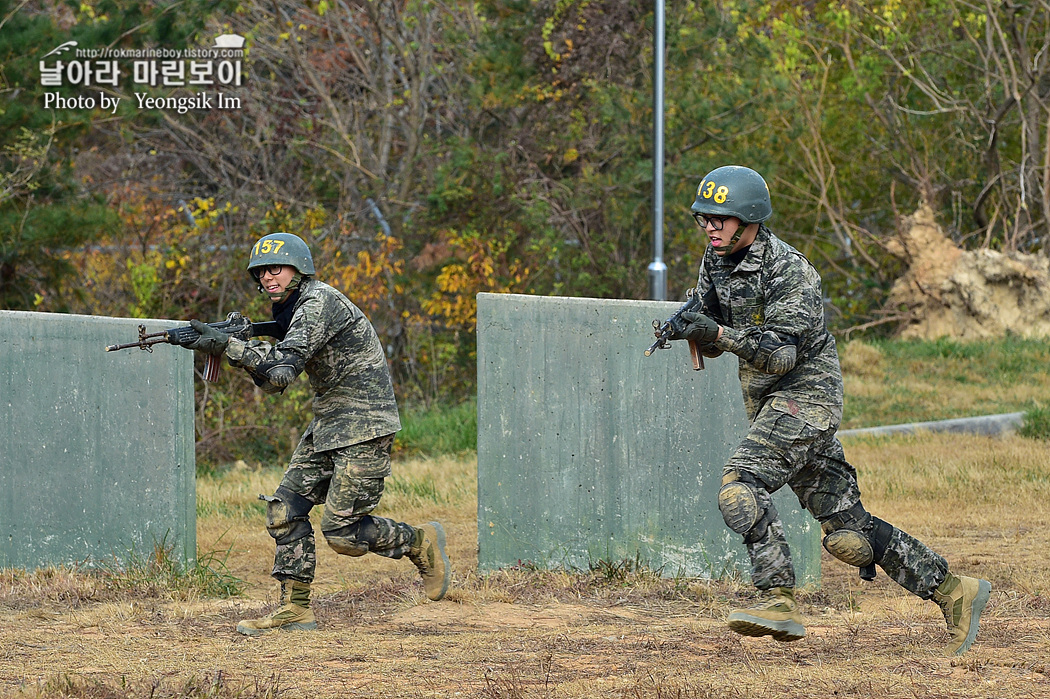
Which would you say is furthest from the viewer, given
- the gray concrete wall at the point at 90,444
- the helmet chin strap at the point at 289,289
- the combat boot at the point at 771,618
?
the gray concrete wall at the point at 90,444

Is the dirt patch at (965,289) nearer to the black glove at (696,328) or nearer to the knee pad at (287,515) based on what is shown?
the knee pad at (287,515)

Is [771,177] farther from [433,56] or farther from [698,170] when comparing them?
[433,56]

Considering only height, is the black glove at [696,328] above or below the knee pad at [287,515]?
above

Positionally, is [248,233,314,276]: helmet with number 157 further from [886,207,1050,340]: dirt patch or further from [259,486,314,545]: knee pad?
[886,207,1050,340]: dirt patch

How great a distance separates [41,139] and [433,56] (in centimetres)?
696

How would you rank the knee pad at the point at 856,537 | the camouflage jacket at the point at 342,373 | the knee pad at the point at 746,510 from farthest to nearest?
the camouflage jacket at the point at 342,373, the knee pad at the point at 856,537, the knee pad at the point at 746,510

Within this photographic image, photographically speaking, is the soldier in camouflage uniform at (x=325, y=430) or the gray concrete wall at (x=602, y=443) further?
the gray concrete wall at (x=602, y=443)

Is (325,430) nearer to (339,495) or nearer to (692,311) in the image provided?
(339,495)

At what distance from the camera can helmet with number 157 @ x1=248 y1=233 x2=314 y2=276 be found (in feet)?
19.5

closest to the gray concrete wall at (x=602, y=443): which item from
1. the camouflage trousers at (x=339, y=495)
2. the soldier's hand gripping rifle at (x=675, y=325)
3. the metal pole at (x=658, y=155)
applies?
the camouflage trousers at (x=339, y=495)

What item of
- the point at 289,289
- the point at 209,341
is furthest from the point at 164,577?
the point at 209,341

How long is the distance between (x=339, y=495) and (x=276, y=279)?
98 cm

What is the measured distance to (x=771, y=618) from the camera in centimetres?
477

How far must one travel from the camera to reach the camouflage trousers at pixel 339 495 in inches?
239
